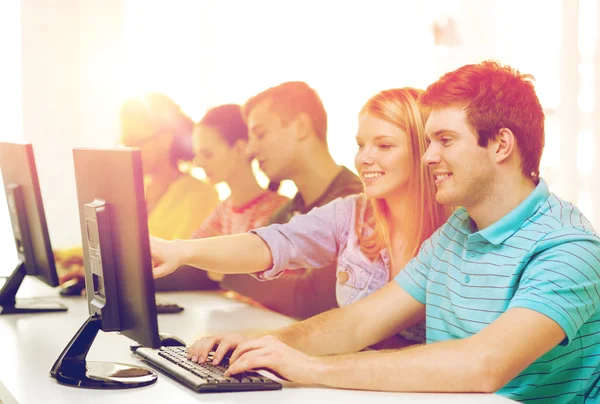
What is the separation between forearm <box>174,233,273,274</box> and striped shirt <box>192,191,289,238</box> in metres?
0.42

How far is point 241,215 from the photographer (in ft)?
10.6

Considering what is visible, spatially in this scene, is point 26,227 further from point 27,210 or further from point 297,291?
point 297,291

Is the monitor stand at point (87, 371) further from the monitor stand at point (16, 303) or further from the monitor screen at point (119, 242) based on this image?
the monitor stand at point (16, 303)

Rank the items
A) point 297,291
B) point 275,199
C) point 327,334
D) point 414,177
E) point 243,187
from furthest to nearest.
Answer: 1. point 243,187
2. point 275,199
3. point 297,291
4. point 414,177
5. point 327,334

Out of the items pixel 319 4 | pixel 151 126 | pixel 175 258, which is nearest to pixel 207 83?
pixel 151 126

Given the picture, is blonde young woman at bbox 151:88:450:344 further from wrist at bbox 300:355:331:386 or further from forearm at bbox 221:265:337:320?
wrist at bbox 300:355:331:386

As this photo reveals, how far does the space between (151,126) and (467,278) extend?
85.3 inches

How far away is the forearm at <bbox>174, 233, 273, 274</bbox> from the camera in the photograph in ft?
8.23

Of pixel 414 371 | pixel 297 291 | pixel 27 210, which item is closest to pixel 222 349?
pixel 414 371

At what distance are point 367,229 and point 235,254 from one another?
1.41ft

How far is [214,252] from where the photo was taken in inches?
99.2

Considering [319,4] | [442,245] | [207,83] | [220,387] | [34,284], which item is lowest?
[34,284]

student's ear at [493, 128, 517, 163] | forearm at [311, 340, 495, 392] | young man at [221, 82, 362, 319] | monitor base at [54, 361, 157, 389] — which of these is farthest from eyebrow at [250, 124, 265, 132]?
forearm at [311, 340, 495, 392]

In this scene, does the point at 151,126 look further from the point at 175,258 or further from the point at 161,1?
the point at 175,258
